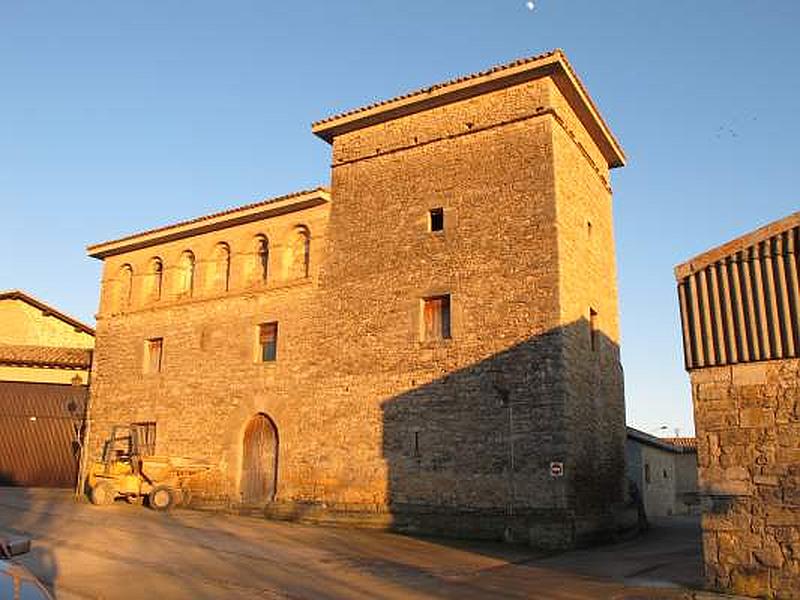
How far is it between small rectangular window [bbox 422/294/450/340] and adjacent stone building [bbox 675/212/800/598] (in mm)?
7195

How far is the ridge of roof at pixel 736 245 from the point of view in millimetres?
9914

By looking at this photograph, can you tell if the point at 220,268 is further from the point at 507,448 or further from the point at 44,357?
the point at 507,448

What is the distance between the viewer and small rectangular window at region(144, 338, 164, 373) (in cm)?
2253

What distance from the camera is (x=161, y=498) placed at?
18422mm

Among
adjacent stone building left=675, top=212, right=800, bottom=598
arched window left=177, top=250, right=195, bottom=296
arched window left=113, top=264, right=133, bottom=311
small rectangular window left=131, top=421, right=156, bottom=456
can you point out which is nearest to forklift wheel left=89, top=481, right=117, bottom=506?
small rectangular window left=131, top=421, right=156, bottom=456

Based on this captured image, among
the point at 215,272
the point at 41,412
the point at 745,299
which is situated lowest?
the point at 41,412

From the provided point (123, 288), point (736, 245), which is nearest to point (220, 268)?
point (123, 288)

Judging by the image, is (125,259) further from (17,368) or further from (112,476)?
(112,476)

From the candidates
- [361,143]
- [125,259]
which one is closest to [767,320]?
[361,143]

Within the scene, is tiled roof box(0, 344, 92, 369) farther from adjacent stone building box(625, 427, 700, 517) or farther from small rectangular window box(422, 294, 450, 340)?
adjacent stone building box(625, 427, 700, 517)

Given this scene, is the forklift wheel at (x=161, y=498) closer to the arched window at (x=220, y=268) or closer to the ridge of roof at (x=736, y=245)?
the arched window at (x=220, y=268)

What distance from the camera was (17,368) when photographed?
86.1 ft

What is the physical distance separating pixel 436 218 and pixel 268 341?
19.4ft

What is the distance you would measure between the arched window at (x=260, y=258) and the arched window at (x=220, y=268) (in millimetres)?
943
